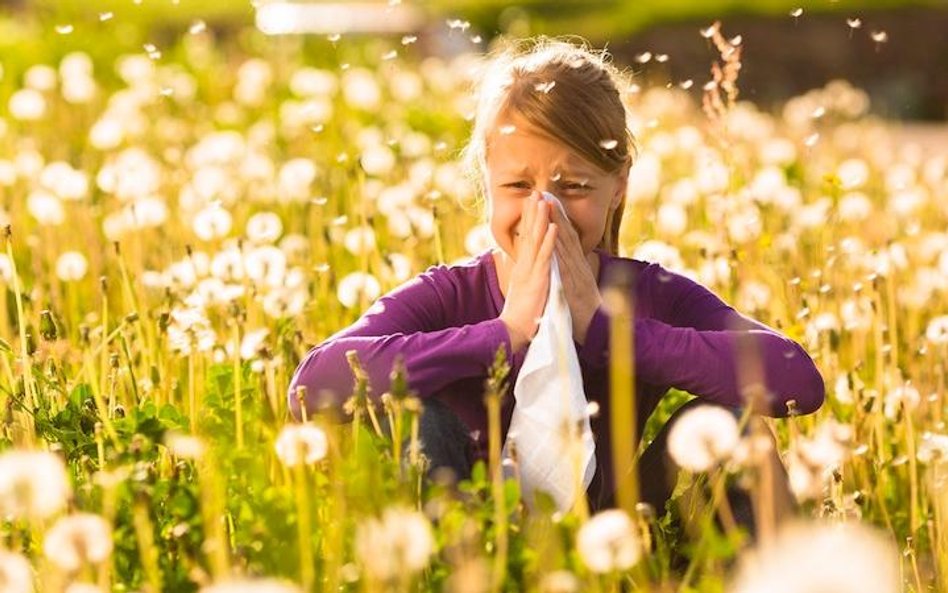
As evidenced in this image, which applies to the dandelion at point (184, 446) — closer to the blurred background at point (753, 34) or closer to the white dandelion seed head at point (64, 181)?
the white dandelion seed head at point (64, 181)

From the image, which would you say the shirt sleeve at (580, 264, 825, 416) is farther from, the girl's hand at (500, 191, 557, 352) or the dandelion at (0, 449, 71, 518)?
the dandelion at (0, 449, 71, 518)

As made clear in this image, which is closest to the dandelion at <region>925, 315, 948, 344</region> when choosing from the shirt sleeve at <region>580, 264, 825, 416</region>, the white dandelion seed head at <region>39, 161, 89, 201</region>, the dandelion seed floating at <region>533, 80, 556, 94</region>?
the shirt sleeve at <region>580, 264, 825, 416</region>

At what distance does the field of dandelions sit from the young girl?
8 cm

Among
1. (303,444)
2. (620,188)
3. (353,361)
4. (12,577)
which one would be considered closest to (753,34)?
(620,188)

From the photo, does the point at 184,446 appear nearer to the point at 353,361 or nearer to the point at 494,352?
the point at 353,361

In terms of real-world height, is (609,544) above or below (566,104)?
below

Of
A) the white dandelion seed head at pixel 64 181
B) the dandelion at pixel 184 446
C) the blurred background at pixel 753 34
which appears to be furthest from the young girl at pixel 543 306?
the blurred background at pixel 753 34

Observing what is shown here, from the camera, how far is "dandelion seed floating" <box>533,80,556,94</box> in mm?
2617

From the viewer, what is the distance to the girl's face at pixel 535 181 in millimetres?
2664

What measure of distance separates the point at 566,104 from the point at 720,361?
1.55 ft

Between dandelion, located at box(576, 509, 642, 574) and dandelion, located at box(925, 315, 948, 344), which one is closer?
dandelion, located at box(576, 509, 642, 574)

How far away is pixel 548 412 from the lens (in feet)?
8.13

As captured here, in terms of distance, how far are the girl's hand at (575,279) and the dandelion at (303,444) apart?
54 centimetres

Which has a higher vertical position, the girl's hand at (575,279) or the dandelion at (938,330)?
the girl's hand at (575,279)
